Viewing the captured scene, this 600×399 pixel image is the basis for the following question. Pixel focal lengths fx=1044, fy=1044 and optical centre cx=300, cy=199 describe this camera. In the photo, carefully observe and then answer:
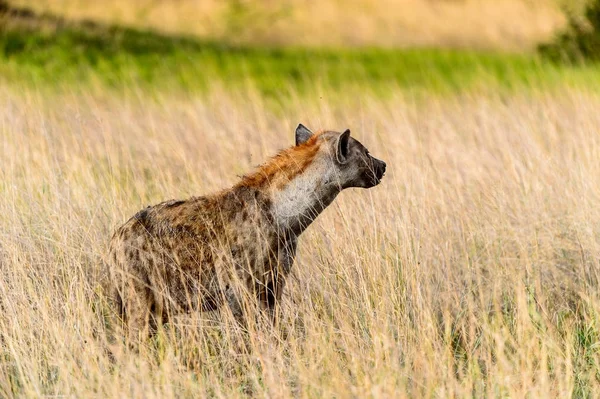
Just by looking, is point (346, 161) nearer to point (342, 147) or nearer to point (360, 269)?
point (342, 147)

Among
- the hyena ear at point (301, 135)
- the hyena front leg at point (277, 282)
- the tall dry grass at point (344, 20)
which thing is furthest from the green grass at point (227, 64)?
the hyena front leg at point (277, 282)

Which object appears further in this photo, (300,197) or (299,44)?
(299,44)

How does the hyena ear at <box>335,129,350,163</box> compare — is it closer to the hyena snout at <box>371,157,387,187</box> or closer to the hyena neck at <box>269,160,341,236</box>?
the hyena neck at <box>269,160,341,236</box>

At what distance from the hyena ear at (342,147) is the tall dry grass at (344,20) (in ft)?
62.5

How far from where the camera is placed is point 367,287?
20.2 feet

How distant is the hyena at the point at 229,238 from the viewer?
5492 millimetres

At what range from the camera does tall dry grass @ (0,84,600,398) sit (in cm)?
519

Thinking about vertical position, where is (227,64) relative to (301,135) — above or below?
above

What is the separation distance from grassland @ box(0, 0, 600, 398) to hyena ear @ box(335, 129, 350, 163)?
0.63 meters

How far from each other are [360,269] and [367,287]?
0.52ft

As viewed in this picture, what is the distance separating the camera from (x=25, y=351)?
5.32 m

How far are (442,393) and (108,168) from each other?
4837mm

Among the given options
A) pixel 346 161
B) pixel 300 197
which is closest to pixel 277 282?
pixel 300 197

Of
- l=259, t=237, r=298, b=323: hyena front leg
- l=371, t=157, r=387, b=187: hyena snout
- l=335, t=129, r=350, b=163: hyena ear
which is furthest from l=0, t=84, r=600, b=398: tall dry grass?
l=335, t=129, r=350, b=163: hyena ear
